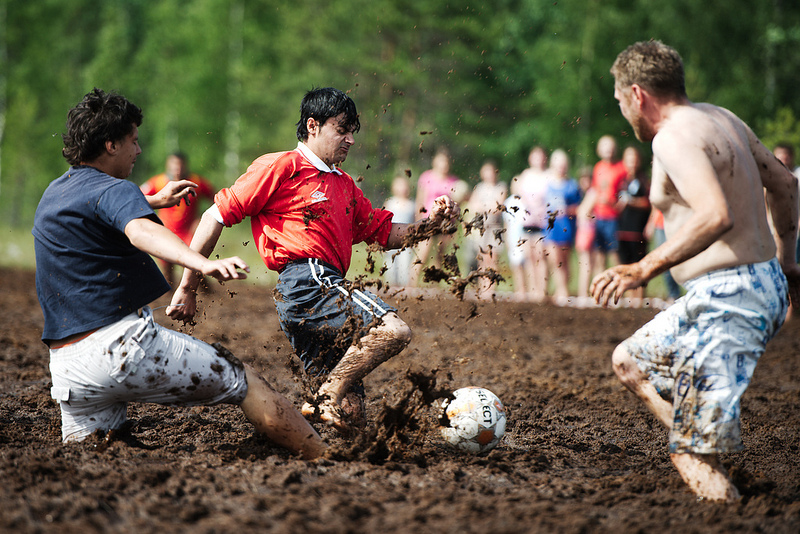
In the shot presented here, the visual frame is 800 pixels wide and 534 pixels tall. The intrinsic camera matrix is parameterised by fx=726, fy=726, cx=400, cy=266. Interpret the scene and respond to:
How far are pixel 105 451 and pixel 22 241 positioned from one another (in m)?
20.8

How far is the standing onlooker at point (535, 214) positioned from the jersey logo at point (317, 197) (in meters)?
7.10

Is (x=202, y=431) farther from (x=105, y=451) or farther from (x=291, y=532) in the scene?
(x=291, y=532)

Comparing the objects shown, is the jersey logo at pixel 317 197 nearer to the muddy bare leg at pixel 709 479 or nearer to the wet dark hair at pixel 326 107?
the wet dark hair at pixel 326 107

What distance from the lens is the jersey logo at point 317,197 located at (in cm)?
430

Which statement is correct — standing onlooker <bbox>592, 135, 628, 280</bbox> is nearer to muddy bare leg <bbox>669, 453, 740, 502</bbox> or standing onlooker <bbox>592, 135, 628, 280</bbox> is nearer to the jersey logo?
the jersey logo

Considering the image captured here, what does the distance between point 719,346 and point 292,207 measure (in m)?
2.41

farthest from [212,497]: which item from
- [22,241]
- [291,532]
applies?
[22,241]

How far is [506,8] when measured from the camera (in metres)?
29.9

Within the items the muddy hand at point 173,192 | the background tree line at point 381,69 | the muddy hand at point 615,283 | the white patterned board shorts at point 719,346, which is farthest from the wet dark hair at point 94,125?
the background tree line at point 381,69

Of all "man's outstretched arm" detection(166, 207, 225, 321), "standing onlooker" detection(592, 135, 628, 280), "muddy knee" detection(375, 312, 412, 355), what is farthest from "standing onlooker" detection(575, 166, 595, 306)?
"man's outstretched arm" detection(166, 207, 225, 321)

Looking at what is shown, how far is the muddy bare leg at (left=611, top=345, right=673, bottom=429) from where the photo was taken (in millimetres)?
3639

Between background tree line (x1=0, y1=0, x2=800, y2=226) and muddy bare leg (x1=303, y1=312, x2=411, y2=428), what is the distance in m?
17.3

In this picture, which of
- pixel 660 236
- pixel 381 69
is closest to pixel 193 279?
pixel 660 236

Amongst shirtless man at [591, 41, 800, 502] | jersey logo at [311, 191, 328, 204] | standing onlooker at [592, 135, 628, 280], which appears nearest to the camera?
shirtless man at [591, 41, 800, 502]
